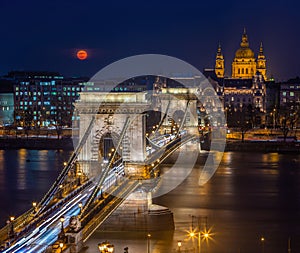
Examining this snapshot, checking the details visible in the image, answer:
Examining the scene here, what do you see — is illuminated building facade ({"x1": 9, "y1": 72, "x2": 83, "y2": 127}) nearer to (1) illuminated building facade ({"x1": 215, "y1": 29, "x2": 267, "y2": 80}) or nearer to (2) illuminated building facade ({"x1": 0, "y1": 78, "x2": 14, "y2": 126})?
(2) illuminated building facade ({"x1": 0, "y1": 78, "x2": 14, "y2": 126})

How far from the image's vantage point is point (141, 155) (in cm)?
1866

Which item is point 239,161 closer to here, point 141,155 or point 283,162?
point 283,162

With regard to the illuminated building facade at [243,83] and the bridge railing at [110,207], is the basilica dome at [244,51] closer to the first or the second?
the illuminated building facade at [243,83]

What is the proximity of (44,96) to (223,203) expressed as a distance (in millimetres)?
50885

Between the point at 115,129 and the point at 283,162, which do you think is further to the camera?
the point at 283,162

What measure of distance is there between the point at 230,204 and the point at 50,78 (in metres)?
53.5

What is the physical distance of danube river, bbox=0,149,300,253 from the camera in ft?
53.9

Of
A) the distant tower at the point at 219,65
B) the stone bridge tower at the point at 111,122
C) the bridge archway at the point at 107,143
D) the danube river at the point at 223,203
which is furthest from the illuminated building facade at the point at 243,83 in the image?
the stone bridge tower at the point at 111,122

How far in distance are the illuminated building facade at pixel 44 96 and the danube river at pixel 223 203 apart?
92.5 ft

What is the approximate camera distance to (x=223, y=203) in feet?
73.3

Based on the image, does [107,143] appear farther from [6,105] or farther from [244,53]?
[244,53]

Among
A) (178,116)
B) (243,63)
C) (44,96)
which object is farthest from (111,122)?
(243,63)

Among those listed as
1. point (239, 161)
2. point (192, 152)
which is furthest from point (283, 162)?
point (192, 152)

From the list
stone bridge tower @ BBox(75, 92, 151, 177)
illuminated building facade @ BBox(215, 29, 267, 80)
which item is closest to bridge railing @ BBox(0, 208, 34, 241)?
stone bridge tower @ BBox(75, 92, 151, 177)
